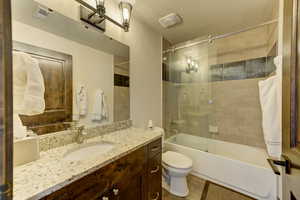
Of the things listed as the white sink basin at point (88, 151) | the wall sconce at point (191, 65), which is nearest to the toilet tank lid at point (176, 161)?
the white sink basin at point (88, 151)

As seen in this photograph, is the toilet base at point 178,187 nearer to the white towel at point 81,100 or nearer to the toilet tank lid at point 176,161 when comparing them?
the toilet tank lid at point 176,161

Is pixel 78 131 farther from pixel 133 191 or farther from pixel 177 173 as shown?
pixel 177 173

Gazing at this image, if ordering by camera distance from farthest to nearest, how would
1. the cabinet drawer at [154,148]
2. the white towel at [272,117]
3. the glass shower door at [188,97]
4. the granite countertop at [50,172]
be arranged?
1. the glass shower door at [188,97]
2. the cabinet drawer at [154,148]
3. the white towel at [272,117]
4. the granite countertop at [50,172]

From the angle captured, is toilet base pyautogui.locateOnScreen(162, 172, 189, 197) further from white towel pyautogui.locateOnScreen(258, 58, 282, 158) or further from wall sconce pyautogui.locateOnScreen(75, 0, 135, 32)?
wall sconce pyautogui.locateOnScreen(75, 0, 135, 32)

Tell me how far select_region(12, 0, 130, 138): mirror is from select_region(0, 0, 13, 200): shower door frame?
47 cm

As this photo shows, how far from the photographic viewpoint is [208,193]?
5.68ft

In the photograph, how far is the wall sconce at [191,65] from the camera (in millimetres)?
2422

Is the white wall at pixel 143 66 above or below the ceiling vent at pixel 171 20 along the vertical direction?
below

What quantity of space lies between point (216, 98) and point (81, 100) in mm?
2301

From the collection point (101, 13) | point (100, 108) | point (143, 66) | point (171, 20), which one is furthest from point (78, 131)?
point (171, 20)

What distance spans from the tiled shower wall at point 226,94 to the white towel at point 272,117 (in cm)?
117

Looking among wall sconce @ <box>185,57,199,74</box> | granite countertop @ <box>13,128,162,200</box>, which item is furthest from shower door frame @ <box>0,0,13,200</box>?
wall sconce @ <box>185,57,199,74</box>

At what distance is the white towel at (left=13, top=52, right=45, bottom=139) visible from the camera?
0.73 meters

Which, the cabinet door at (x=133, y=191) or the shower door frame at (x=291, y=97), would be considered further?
the cabinet door at (x=133, y=191)
